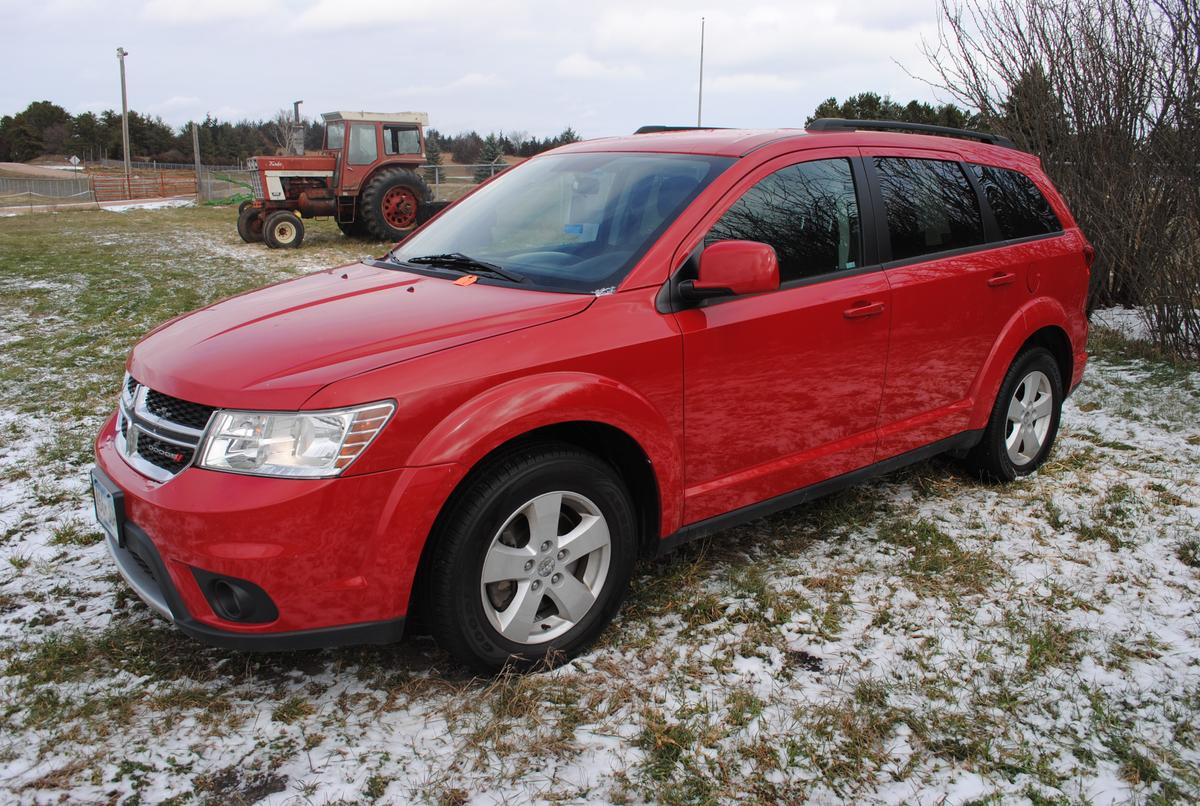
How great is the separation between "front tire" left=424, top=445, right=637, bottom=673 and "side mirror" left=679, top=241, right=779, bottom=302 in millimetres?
713

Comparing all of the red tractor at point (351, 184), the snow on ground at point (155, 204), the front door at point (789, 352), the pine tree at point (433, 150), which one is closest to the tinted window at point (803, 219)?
the front door at point (789, 352)

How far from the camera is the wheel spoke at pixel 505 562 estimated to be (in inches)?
110

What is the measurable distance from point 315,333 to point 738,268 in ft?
4.47

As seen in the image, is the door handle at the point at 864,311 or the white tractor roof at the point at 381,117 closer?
the door handle at the point at 864,311

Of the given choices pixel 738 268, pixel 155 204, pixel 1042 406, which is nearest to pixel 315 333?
pixel 738 268

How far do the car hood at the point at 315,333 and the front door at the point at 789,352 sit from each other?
59cm

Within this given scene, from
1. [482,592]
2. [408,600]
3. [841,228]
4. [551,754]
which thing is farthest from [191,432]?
[841,228]

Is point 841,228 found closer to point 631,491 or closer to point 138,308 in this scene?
point 631,491

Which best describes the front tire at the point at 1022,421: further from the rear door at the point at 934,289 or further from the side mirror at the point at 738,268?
the side mirror at the point at 738,268

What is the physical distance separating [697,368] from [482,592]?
1054 millimetres

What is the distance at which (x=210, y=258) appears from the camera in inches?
584

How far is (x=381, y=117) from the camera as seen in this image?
17891 millimetres

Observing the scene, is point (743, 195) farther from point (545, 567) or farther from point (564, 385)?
point (545, 567)

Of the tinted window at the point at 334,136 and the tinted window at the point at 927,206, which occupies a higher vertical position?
the tinted window at the point at 334,136
